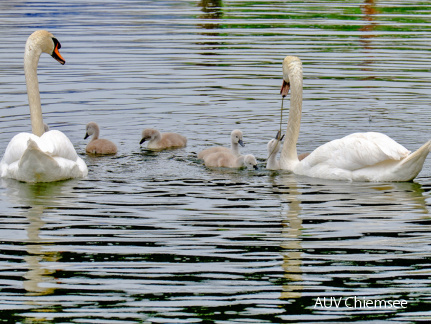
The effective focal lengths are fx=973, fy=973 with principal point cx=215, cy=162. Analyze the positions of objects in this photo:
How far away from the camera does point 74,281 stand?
638 cm

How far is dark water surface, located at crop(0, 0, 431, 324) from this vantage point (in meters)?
6.09

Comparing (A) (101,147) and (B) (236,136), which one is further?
(A) (101,147)

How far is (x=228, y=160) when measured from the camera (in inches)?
407

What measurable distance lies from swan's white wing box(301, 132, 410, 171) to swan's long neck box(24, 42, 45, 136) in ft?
9.83

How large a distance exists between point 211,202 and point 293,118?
2.36m

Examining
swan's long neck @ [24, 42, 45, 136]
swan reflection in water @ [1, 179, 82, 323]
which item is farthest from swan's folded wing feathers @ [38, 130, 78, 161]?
swan's long neck @ [24, 42, 45, 136]

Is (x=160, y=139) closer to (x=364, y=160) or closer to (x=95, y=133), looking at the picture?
(x=95, y=133)

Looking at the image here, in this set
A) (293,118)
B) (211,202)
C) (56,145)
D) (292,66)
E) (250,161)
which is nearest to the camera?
(211,202)

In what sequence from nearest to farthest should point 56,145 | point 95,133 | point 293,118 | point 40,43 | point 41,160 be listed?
point 41,160
point 56,145
point 293,118
point 40,43
point 95,133

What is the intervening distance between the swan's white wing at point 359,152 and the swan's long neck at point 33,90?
3.00 metres

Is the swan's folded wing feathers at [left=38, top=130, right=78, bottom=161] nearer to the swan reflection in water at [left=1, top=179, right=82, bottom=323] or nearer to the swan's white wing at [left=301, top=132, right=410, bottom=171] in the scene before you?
the swan reflection in water at [left=1, top=179, right=82, bottom=323]

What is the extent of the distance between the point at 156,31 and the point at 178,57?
394cm

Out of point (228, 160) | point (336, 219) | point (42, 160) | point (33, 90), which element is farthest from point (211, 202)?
point (33, 90)

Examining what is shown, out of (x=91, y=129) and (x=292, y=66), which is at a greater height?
(x=292, y=66)
